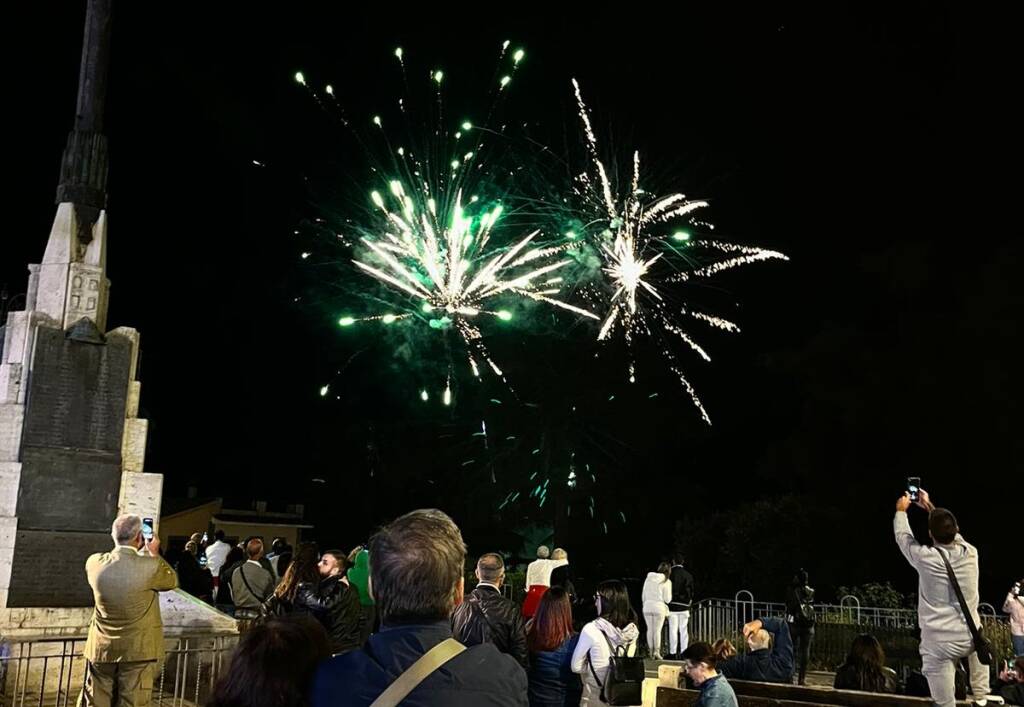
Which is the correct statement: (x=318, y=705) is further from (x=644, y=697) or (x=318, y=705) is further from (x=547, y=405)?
(x=547, y=405)

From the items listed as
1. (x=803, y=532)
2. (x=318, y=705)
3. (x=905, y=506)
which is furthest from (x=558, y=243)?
(x=318, y=705)

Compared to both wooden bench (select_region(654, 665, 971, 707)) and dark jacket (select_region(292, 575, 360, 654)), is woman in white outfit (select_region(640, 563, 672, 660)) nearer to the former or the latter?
wooden bench (select_region(654, 665, 971, 707))

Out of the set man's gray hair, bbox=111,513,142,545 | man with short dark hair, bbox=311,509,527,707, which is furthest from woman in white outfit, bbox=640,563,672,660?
man with short dark hair, bbox=311,509,527,707

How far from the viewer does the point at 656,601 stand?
49.4 feet

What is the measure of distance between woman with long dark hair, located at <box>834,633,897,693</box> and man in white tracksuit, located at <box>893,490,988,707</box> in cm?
134

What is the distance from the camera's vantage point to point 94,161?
1098 cm

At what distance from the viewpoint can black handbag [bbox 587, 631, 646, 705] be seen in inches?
253

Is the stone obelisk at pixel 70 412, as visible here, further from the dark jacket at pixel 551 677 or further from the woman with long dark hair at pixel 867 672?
the woman with long dark hair at pixel 867 672

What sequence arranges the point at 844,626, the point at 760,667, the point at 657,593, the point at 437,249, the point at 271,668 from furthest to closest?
the point at 437,249, the point at 844,626, the point at 657,593, the point at 760,667, the point at 271,668

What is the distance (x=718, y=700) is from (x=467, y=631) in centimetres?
162

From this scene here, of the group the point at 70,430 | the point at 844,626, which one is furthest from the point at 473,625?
the point at 844,626

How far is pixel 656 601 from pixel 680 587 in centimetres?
53

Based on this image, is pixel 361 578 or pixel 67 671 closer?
pixel 67 671

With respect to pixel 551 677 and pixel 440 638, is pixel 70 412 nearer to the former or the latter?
pixel 551 677
